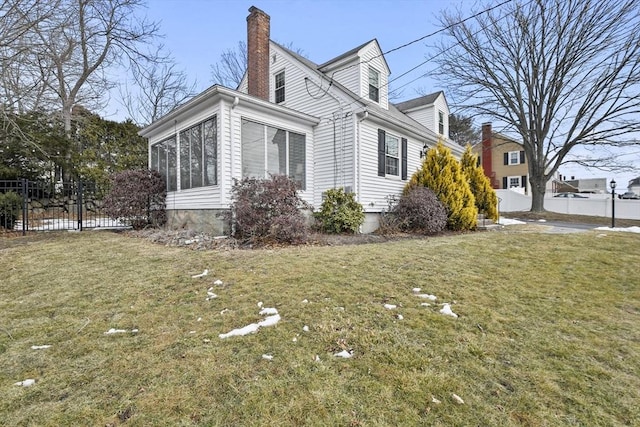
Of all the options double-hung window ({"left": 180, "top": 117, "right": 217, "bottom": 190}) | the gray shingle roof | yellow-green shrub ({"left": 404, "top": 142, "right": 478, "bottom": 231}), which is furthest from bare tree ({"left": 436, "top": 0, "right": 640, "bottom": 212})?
double-hung window ({"left": 180, "top": 117, "right": 217, "bottom": 190})

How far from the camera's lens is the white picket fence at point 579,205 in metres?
17.8

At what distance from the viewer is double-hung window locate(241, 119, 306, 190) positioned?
8.38m

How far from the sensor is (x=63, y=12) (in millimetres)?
8367

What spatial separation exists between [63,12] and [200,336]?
10497 mm

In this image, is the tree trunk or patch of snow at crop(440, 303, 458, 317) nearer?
patch of snow at crop(440, 303, 458, 317)

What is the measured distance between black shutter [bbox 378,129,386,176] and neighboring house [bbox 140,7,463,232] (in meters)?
0.03

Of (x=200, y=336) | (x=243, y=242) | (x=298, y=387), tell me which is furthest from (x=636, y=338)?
(x=243, y=242)

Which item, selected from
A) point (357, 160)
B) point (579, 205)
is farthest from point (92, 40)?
point (579, 205)

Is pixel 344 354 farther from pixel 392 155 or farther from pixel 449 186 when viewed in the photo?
pixel 392 155

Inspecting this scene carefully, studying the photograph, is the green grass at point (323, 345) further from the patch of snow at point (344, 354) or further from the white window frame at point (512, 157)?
the white window frame at point (512, 157)

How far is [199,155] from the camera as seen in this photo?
8719 millimetres

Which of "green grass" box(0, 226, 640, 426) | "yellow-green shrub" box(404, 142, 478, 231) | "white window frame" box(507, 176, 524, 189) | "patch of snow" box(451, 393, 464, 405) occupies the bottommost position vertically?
"patch of snow" box(451, 393, 464, 405)

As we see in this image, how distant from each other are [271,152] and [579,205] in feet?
68.8

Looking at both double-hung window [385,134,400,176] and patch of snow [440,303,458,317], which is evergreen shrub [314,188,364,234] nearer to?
double-hung window [385,134,400,176]
